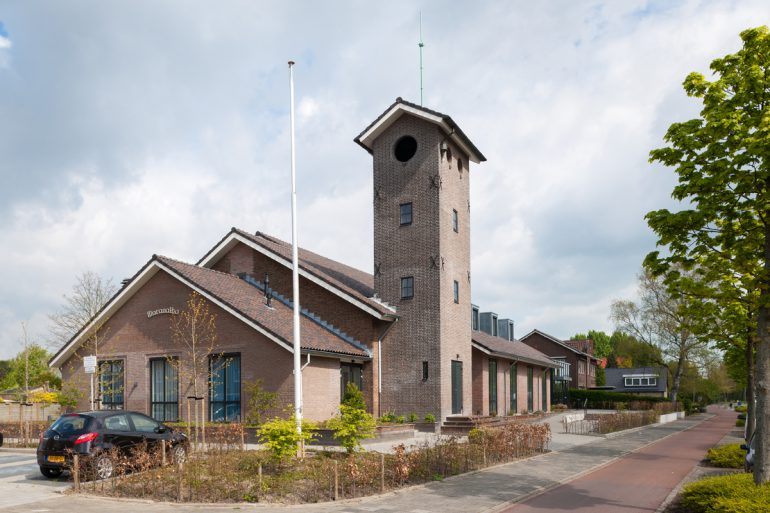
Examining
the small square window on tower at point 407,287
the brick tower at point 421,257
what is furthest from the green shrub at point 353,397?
the small square window on tower at point 407,287

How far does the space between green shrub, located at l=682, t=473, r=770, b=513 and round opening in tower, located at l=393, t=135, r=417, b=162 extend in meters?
21.2

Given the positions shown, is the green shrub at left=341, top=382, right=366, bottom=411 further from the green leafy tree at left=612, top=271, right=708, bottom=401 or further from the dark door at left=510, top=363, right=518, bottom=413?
the green leafy tree at left=612, top=271, right=708, bottom=401

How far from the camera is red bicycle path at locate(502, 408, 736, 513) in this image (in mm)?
13055

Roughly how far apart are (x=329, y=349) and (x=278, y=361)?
7.23 ft

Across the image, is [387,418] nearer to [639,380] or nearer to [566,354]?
[566,354]

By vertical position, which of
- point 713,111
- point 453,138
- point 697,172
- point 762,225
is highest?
point 453,138

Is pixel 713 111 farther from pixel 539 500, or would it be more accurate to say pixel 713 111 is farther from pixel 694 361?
pixel 694 361

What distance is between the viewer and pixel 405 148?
103ft

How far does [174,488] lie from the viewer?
44.6 ft

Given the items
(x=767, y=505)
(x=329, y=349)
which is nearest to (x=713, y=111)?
(x=767, y=505)

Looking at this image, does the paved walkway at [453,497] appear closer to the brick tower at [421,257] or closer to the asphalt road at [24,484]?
the asphalt road at [24,484]

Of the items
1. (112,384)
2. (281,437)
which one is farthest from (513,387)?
(281,437)

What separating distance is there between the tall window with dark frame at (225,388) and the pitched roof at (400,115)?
12241 mm

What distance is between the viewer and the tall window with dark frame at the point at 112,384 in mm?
28625
